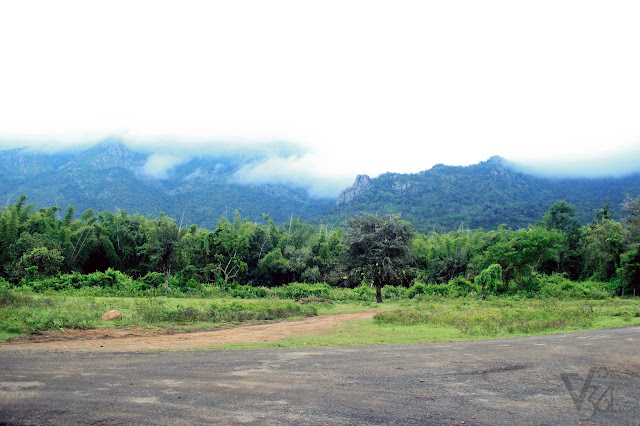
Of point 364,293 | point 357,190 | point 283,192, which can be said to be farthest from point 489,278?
point 283,192

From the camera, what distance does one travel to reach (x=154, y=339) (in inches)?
531

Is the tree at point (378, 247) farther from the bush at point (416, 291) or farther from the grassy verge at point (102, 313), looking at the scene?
the grassy verge at point (102, 313)

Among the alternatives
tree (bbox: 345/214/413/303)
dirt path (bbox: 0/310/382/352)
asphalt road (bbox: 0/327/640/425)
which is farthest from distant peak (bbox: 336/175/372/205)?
asphalt road (bbox: 0/327/640/425)

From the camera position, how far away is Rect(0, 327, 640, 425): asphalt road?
6.12 metres

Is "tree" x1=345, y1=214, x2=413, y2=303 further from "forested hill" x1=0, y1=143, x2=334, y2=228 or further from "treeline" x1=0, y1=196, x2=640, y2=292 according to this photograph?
"forested hill" x1=0, y1=143, x2=334, y2=228

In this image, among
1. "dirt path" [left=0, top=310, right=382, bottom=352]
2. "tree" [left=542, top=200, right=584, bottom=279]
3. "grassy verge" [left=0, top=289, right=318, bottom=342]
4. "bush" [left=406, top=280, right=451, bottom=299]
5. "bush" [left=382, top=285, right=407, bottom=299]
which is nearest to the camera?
"dirt path" [left=0, top=310, right=382, bottom=352]

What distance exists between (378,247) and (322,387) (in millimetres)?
25171

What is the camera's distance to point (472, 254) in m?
50.3

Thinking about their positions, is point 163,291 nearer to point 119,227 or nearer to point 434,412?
point 119,227

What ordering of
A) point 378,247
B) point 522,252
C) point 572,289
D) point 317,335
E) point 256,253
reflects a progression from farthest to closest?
point 256,253
point 522,252
point 572,289
point 378,247
point 317,335

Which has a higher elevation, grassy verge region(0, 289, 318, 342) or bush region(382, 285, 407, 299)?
grassy verge region(0, 289, 318, 342)

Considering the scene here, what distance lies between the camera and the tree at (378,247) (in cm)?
3188

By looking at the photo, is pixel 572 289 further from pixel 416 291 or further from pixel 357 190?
pixel 357 190

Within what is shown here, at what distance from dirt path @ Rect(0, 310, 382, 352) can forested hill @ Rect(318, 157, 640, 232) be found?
3146 inches
